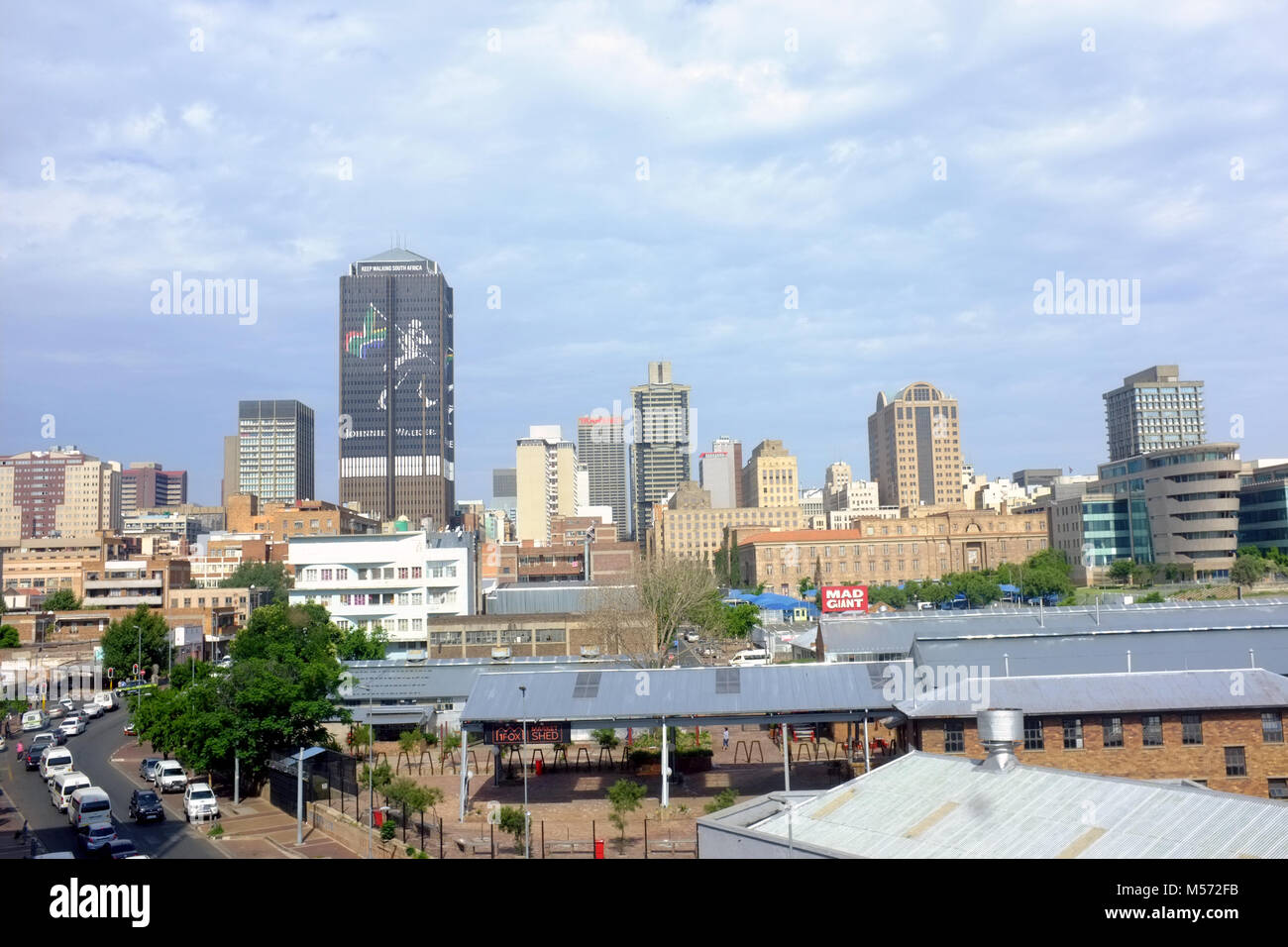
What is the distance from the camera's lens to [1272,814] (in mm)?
10938

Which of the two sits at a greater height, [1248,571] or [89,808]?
[1248,571]

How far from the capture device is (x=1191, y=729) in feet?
85.7

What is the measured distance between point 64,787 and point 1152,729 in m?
32.3

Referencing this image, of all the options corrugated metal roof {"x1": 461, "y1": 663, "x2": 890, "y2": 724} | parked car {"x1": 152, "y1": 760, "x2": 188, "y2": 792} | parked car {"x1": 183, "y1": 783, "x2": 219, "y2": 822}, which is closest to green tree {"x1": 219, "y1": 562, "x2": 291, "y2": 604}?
parked car {"x1": 152, "y1": 760, "x2": 188, "y2": 792}

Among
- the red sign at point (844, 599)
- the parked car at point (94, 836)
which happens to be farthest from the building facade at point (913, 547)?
the parked car at point (94, 836)

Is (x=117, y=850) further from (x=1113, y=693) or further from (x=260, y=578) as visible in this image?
(x=260, y=578)

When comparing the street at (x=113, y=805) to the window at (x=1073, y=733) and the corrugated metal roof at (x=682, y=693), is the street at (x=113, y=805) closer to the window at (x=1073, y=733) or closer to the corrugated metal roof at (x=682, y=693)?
the corrugated metal roof at (x=682, y=693)

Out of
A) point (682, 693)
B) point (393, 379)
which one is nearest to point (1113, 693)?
point (682, 693)

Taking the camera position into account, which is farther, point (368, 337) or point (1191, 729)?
point (368, 337)

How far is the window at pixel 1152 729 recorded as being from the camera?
26.1m

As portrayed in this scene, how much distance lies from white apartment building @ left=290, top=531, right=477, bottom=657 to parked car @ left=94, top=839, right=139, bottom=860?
39.2 metres

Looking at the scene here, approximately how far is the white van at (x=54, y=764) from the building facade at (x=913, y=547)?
3737 inches
